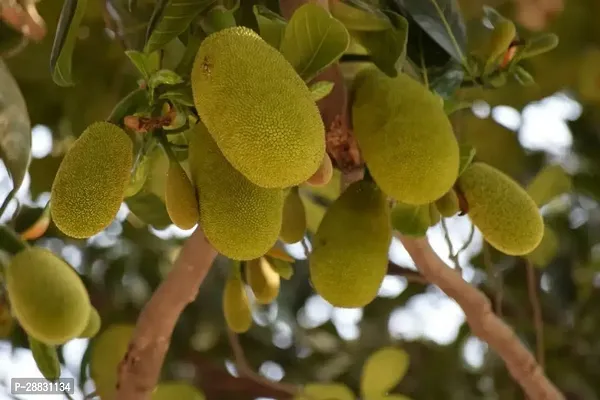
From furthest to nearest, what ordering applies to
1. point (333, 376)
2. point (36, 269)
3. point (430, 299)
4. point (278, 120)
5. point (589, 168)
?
point (430, 299) → point (333, 376) → point (589, 168) → point (36, 269) → point (278, 120)

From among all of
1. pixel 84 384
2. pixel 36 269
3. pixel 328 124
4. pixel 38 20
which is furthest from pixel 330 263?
pixel 84 384

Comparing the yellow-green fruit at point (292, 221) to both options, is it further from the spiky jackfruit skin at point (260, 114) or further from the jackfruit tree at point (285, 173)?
the spiky jackfruit skin at point (260, 114)

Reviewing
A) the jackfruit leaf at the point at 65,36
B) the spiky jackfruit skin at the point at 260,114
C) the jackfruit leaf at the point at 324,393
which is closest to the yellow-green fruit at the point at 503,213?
the spiky jackfruit skin at the point at 260,114

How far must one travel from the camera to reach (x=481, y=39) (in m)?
0.99

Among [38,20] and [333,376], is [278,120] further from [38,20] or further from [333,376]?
[333,376]

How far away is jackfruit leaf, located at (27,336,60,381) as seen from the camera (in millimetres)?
720

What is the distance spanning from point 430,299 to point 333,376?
0.27 meters

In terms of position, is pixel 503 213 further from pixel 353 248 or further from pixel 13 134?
pixel 13 134

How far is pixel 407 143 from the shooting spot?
482mm

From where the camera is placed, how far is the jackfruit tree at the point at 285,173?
16.6 inches

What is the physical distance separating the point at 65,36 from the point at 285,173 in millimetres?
212

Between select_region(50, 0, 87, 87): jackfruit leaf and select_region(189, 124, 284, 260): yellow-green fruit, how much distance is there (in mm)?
139

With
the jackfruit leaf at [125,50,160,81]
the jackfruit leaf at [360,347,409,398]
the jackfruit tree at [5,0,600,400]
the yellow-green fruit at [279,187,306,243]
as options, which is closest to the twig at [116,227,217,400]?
the jackfruit tree at [5,0,600,400]

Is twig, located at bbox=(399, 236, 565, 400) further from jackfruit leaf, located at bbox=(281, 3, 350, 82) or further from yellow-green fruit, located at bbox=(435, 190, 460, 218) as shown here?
jackfruit leaf, located at bbox=(281, 3, 350, 82)
